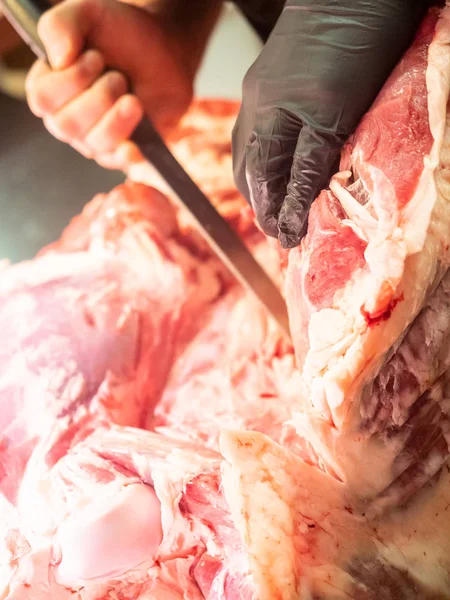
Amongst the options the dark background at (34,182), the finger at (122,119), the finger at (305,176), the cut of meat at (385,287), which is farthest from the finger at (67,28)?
the cut of meat at (385,287)

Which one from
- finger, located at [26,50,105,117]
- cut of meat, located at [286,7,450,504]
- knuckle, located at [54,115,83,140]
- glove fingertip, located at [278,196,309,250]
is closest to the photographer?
cut of meat, located at [286,7,450,504]

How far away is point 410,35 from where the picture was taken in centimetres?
138

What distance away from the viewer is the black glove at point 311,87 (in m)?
1.34

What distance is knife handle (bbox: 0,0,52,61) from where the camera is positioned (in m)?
1.88

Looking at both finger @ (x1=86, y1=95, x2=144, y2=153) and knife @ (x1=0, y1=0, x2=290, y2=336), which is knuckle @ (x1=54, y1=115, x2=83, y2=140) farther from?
knife @ (x1=0, y1=0, x2=290, y2=336)

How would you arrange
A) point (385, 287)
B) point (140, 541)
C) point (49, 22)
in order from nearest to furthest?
point (385, 287), point (140, 541), point (49, 22)

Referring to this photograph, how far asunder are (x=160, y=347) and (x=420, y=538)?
1.30m

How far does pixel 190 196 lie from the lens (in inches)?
83.0

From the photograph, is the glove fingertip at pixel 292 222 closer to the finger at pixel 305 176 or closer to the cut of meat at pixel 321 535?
the finger at pixel 305 176

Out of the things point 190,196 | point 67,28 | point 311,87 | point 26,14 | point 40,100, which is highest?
point 26,14

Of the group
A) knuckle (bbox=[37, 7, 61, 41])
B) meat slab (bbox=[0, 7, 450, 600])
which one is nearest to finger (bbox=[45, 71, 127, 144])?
knuckle (bbox=[37, 7, 61, 41])

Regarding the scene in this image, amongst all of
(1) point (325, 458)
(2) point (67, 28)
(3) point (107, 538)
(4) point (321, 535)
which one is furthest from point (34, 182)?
(4) point (321, 535)

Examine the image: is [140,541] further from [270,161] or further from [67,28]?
[67,28]

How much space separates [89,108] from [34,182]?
64 cm
